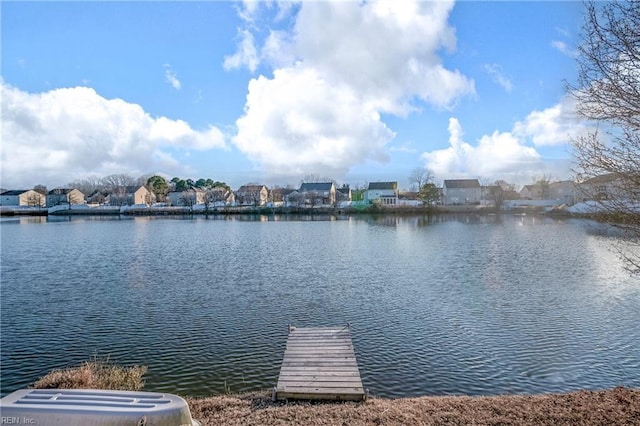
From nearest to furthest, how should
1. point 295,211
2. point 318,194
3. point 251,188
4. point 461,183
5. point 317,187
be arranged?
point 295,211
point 318,194
point 461,183
point 317,187
point 251,188

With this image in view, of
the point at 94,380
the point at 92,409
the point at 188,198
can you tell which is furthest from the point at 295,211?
the point at 92,409

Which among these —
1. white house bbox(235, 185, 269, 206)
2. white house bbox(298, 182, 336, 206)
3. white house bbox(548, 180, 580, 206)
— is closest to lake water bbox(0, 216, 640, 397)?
white house bbox(548, 180, 580, 206)

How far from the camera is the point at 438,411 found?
21.8 ft

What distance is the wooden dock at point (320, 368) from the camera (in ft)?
24.1

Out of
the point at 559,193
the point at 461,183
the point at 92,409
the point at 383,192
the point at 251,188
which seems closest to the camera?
the point at 92,409

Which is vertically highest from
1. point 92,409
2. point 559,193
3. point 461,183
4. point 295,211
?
point 461,183

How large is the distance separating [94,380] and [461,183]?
108 metres

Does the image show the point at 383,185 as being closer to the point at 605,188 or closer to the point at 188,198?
the point at 188,198

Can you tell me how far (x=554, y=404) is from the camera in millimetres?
6973

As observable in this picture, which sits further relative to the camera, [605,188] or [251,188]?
[251,188]

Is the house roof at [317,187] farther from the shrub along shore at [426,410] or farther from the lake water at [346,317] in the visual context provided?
the shrub along shore at [426,410]

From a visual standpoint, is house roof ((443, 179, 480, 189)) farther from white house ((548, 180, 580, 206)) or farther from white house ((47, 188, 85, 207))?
white house ((47, 188, 85, 207))

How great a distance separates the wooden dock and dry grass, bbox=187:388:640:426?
0.79ft

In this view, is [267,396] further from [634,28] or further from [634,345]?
[634,345]
